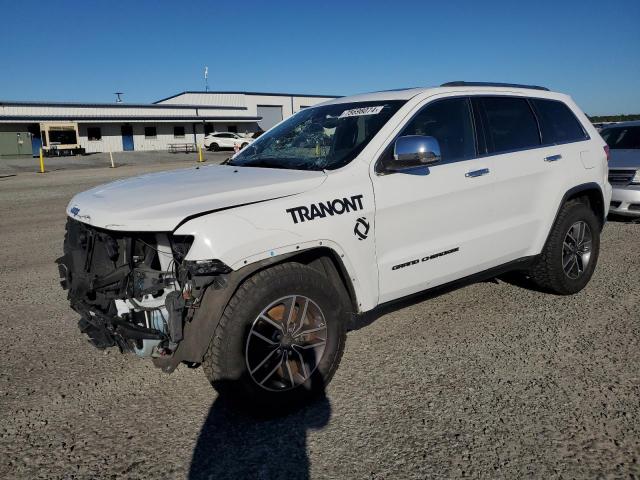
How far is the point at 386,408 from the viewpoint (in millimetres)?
3129

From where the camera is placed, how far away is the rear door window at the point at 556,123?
4.73 metres

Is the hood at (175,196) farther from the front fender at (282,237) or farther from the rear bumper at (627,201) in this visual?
the rear bumper at (627,201)

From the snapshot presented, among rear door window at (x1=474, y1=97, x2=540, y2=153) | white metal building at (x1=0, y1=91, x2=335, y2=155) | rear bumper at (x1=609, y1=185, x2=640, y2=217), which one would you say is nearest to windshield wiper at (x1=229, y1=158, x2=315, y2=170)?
rear door window at (x1=474, y1=97, x2=540, y2=153)

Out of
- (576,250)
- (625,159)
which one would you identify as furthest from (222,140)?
(576,250)

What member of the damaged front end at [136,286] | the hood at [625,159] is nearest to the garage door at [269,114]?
the hood at [625,159]

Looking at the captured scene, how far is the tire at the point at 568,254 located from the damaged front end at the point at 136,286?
10.5 ft

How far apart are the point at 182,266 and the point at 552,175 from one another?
3352mm

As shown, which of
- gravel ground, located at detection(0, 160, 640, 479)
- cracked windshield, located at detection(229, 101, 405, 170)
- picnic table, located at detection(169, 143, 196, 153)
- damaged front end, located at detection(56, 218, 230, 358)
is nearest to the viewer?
gravel ground, located at detection(0, 160, 640, 479)

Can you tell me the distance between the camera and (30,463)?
2.68m

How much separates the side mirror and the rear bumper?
21.8 feet

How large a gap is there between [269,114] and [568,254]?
197 feet

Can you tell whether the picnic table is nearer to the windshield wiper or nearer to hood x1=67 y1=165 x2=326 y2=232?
the windshield wiper

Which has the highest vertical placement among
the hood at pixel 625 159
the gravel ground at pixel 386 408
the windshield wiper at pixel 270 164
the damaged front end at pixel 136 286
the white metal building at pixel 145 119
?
the white metal building at pixel 145 119

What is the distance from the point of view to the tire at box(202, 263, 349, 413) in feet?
9.27
